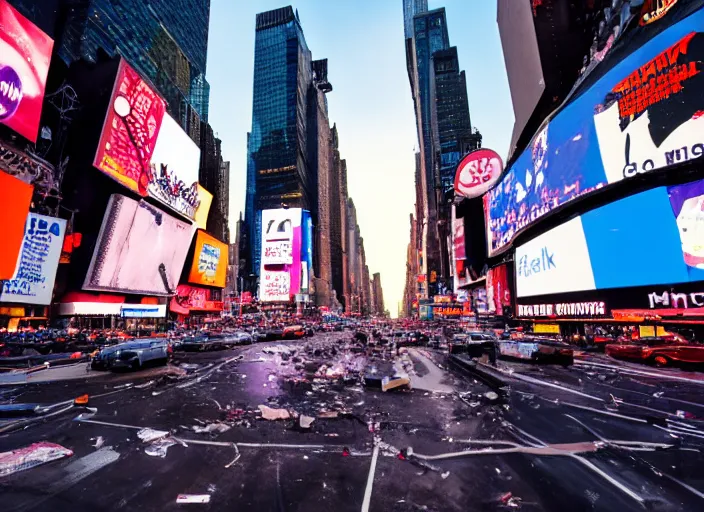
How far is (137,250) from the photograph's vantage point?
34.8m

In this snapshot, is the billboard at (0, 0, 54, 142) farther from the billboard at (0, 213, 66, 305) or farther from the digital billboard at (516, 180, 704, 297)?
the digital billboard at (516, 180, 704, 297)

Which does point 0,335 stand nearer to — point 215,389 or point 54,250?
point 54,250

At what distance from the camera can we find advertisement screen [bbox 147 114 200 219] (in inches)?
1419

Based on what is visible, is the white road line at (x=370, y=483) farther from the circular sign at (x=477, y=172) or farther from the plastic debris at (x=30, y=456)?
the circular sign at (x=477, y=172)

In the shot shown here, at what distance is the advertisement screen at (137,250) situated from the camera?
30719 millimetres

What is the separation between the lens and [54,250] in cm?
2566

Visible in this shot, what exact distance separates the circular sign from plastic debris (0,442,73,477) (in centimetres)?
4797

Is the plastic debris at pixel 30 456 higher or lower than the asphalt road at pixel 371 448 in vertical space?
higher

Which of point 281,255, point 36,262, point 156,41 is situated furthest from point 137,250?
point 156,41

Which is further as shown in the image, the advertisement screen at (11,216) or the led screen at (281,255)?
the led screen at (281,255)

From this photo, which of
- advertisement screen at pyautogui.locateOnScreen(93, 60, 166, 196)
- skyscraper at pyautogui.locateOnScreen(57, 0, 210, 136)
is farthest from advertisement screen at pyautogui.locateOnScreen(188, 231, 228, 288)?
skyscraper at pyautogui.locateOnScreen(57, 0, 210, 136)

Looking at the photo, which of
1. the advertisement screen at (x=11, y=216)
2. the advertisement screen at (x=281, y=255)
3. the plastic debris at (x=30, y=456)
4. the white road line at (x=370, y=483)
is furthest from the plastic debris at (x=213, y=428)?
the advertisement screen at (x=281, y=255)

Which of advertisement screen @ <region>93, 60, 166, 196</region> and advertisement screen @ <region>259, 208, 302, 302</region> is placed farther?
advertisement screen @ <region>259, 208, 302, 302</region>

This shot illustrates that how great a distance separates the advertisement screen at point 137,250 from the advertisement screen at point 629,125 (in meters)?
38.6
